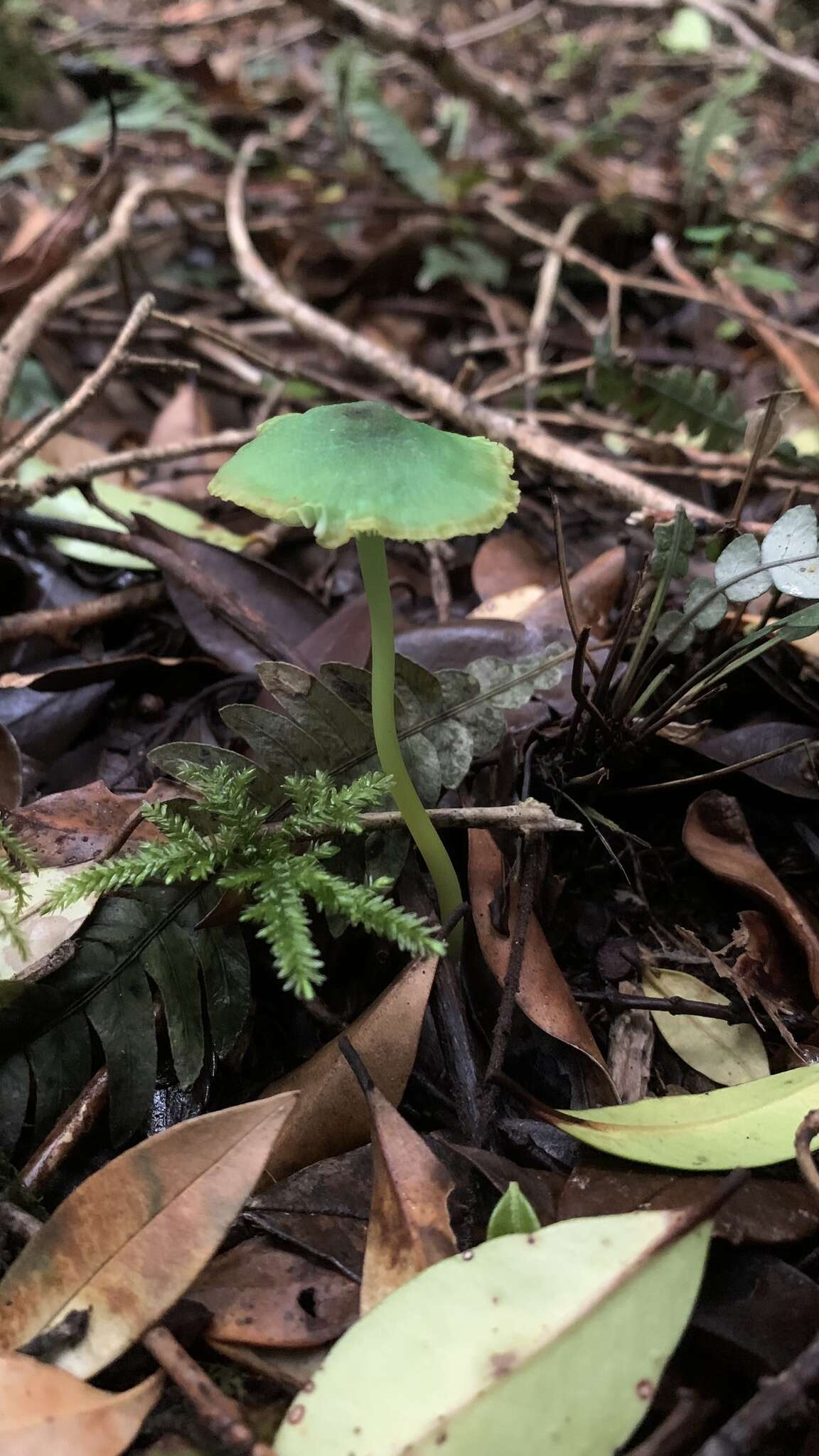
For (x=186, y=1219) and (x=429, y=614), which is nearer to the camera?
(x=186, y=1219)

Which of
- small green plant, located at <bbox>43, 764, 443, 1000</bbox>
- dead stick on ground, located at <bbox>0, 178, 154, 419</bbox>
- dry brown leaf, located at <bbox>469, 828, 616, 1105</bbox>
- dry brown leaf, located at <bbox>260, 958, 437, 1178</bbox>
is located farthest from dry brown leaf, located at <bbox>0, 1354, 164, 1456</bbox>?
dead stick on ground, located at <bbox>0, 178, 154, 419</bbox>

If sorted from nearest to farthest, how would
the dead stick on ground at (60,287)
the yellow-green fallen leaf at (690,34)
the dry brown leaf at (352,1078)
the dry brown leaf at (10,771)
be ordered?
the dry brown leaf at (352,1078)
the dry brown leaf at (10,771)
the dead stick on ground at (60,287)
the yellow-green fallen leaf at (690,34)

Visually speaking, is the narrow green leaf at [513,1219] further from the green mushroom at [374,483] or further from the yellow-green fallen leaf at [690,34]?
the yellow-green fallen leaf at [690,34]

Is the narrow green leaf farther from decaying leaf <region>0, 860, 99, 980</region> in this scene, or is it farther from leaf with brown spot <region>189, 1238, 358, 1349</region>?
decaying leaf <region>0, 860, 99, 980</region>

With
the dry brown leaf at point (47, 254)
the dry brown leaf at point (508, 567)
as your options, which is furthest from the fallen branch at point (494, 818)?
the dry brown leaf at point (47, 254)

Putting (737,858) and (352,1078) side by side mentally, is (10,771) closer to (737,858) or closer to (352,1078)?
(352,1078)

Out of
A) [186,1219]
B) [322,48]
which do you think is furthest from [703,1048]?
[322,48]

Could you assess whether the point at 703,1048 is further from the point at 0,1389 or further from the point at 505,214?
the point at 505,214
